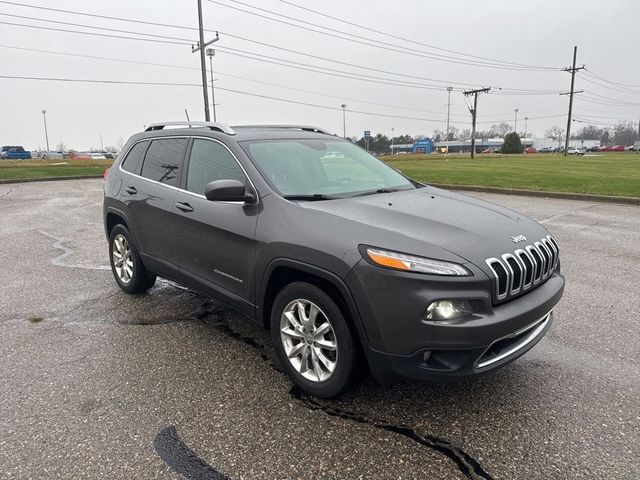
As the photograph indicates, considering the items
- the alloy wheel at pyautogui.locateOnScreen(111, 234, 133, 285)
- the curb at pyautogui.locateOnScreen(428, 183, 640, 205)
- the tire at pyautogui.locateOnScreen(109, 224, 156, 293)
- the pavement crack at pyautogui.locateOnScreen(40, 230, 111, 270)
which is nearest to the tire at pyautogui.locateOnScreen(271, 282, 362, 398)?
the tire at pyautogui.locateOnScreen(109, 224, 156, 293)

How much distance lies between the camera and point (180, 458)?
2512 millimetres

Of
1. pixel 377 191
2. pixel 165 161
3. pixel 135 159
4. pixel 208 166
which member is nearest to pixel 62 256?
pixel 135 159

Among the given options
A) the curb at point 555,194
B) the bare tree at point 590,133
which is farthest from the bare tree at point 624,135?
the curb at point 555,194

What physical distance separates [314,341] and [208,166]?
5.82 feet

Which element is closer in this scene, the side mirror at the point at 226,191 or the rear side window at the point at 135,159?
the side mirror at the point at 226,191

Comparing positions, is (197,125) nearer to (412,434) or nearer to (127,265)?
(127,265)

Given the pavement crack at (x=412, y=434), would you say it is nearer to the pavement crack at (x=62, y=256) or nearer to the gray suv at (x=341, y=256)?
the gray suv at (x=341, y=256)

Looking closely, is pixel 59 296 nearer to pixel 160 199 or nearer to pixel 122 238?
pixel 122 238

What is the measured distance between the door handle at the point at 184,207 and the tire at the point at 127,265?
1.10 m

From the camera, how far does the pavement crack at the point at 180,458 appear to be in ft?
7.85

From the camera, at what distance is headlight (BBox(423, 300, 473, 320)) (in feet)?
8.14

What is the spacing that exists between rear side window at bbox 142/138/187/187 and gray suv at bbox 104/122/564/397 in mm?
19

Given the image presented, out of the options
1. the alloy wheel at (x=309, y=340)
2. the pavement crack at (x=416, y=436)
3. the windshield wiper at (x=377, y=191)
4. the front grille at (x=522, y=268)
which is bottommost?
the pavement crack at (x=416, y=436)

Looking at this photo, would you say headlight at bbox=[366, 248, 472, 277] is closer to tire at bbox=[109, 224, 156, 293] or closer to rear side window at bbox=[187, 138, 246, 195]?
rear side window at bbox=[187, 138, 246, 195]
